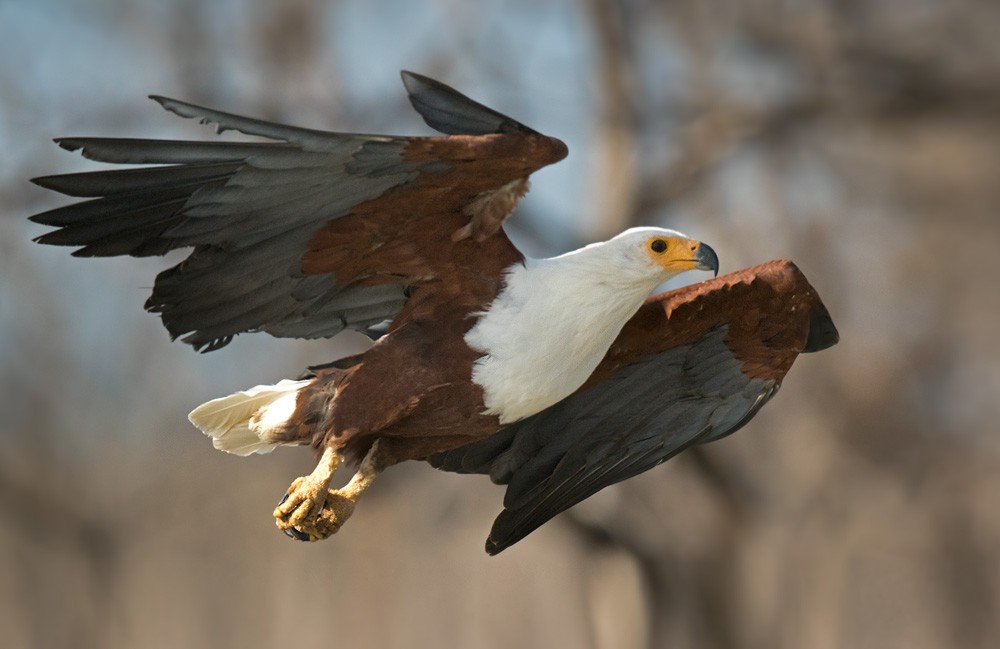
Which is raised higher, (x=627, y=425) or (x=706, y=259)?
(x=706, y=259)

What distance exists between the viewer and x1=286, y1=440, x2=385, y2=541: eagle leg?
2.94m

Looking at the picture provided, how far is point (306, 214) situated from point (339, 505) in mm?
741

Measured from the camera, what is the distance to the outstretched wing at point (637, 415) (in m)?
3.53

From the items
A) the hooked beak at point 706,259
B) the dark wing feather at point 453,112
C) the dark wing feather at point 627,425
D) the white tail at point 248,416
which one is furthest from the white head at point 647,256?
the white tail at point 248,416

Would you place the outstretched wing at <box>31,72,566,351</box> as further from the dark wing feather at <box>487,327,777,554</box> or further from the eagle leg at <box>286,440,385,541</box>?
the dark wing feather at <box>487,327,777,554</box>

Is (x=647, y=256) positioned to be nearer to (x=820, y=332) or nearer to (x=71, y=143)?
(x=820, y=332)

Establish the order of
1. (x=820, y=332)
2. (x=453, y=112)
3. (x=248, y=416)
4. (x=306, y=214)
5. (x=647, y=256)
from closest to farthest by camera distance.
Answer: (x=453, y=112) < (x=306, y=214) < (x=647, y=256) < (x=248, y=416) < (x=820, y=332)

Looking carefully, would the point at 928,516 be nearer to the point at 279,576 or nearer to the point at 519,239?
the point at 519,239

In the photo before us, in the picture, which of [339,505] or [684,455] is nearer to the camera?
[339,505]

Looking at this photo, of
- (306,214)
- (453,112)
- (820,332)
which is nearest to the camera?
(453,112)

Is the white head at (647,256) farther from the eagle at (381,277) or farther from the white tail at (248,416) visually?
the white tail at (248,416)

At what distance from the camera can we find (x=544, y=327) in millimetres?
2885

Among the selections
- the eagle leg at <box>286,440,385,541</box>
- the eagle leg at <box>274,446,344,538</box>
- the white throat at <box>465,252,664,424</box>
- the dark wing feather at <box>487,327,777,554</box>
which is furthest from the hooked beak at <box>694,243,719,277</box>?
the eagle leg at <box>274,446,344,538</box>

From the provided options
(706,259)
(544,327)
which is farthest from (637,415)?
(544,327)
